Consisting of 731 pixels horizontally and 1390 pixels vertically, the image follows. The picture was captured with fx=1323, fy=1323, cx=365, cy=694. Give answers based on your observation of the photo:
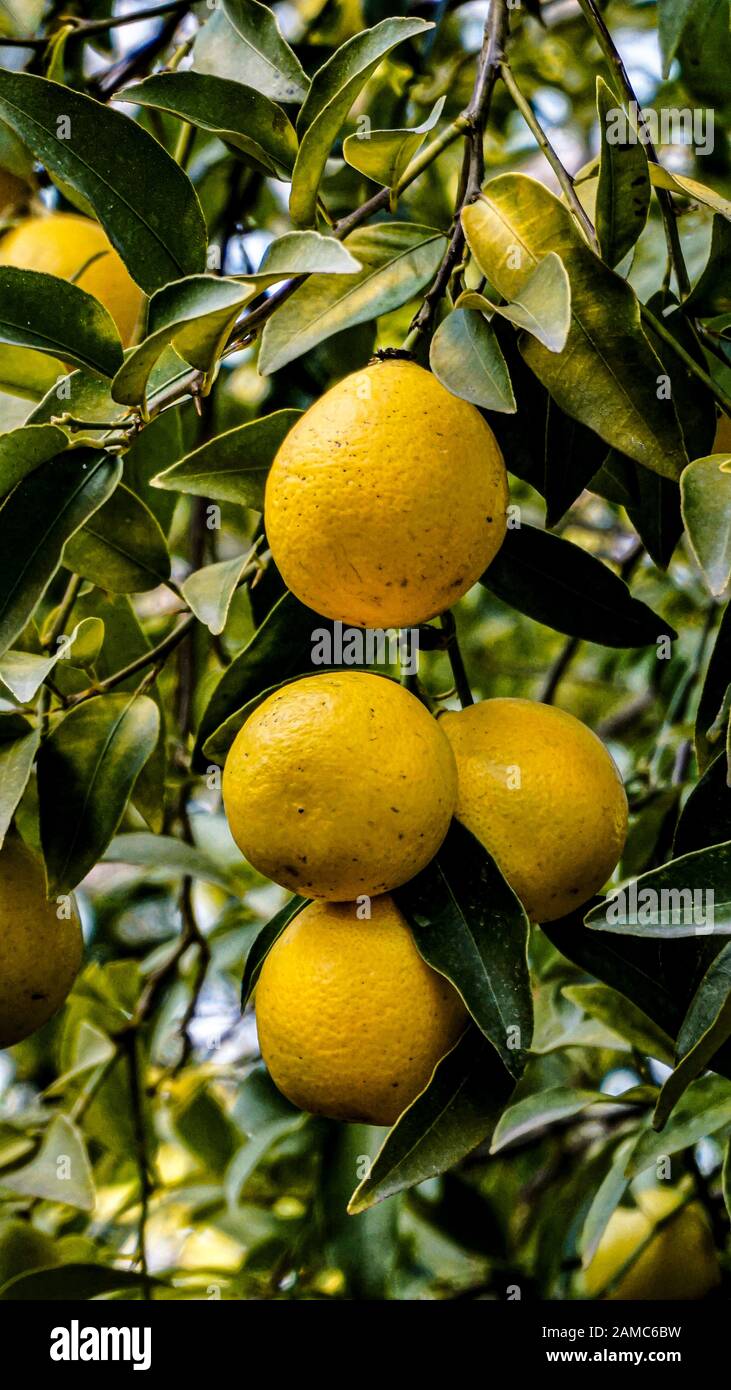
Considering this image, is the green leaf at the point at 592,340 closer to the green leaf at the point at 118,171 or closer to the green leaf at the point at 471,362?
the green leaf at the point at 471,362

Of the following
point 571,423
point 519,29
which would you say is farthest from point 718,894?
point 519,29

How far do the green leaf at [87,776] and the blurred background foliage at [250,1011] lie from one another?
0.46 ft

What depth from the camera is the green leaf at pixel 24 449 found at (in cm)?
81

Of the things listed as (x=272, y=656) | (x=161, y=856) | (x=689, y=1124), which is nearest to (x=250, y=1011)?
(x=161, y=856)

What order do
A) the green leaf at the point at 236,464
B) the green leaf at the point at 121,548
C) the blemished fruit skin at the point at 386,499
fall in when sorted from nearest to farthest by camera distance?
the blemished fruit skin at the point at 386,499 → the green leaf at the point at 236,464 → the green leaf at the point at 121,548

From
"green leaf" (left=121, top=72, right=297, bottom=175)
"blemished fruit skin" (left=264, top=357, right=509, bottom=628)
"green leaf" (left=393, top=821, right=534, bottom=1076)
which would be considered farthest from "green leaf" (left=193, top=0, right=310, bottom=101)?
→ "green leaf" (left=393, top=821, right=534, bottom=1076)

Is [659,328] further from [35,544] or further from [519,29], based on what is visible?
[519,29]

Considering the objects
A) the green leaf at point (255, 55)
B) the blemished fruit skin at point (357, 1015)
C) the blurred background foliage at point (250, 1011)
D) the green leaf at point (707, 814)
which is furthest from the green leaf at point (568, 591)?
the green leaf at point (255, 55)

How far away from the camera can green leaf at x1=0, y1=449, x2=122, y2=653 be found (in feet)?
2.73

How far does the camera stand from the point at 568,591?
1.02 meters

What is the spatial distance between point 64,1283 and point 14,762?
59 centimetres

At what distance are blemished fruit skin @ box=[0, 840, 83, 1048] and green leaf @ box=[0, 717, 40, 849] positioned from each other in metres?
0.09

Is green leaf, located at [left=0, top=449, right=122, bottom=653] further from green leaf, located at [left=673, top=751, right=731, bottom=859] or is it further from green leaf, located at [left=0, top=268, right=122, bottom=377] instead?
green leaf, located at [left=673, top=751, right=731, bottom=859]
